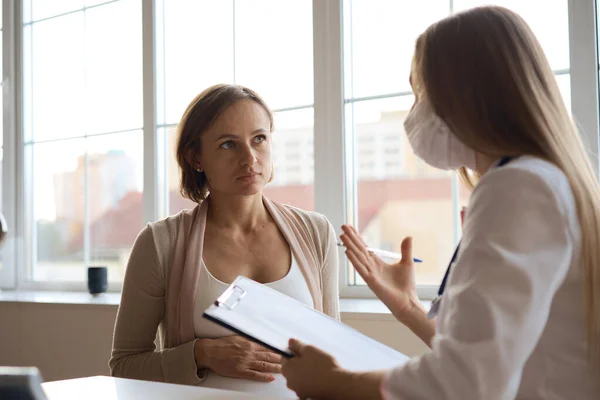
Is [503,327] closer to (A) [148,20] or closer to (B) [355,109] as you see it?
(B) [355,109]

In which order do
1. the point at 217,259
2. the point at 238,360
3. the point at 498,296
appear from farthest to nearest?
the point at 217,259 < the point at 238,360 < the point at 498,296

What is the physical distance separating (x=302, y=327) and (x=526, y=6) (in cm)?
191

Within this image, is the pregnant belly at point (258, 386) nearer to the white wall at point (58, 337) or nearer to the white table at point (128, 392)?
the white table at point (128, 392)

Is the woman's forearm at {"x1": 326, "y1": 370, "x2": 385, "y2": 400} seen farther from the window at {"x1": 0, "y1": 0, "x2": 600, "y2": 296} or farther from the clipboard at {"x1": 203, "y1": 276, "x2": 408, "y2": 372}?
the window at {"x1": 0, "y1": 0, "x2": 600, "y2": 296}

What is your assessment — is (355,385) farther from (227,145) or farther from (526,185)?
(227,145)

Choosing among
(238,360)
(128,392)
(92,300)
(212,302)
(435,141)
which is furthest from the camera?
(92,300)

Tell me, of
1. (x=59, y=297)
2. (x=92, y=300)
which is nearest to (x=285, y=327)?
(x=92, y=300)

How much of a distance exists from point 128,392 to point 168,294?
0.64 meters

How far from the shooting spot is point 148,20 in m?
3.57

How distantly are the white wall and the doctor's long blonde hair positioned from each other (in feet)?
8.33

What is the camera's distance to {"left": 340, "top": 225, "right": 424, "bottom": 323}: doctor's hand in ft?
4.22

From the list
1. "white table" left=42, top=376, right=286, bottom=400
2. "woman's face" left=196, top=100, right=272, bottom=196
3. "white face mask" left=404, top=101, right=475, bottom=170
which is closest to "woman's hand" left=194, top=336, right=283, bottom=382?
"white table" left=42, top=376, right=286, bottom=400

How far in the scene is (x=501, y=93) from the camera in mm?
920

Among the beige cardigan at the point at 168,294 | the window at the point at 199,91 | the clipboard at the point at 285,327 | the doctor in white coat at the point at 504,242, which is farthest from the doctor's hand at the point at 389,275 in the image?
the window at the point at 199,91
